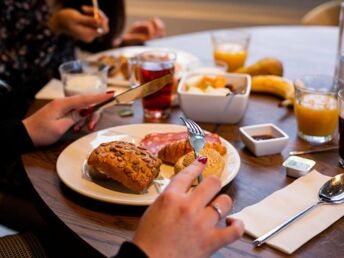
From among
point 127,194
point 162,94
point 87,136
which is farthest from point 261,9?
point 127,194

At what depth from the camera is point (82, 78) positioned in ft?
5.21

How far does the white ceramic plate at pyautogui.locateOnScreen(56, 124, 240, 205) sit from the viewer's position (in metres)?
1.03

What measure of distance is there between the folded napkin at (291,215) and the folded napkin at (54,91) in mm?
723

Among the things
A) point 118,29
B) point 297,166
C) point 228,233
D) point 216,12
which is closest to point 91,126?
point 297,166

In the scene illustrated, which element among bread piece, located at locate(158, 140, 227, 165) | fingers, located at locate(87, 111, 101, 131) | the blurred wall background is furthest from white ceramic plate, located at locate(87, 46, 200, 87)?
the blurred wall background

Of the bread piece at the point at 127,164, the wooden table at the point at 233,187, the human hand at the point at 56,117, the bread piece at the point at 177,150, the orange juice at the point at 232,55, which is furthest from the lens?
the orange juice at the point at 232,55

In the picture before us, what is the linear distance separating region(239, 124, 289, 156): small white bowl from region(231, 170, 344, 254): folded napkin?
0.51 feet

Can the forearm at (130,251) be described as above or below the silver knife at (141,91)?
below

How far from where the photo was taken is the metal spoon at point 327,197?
92 centimetres

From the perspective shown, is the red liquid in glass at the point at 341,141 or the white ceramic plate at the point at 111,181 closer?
the white ceramic plate at the point at 111,181

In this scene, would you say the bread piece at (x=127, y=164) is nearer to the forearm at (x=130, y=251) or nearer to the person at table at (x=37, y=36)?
the forearm at (x=130, y=251)

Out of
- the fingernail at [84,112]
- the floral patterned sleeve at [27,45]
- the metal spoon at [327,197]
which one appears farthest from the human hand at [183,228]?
the floral patterned sleeve at [27,45]

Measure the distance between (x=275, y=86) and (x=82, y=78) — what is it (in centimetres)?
59

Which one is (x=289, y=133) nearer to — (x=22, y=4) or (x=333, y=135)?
(x=333, y=135)
